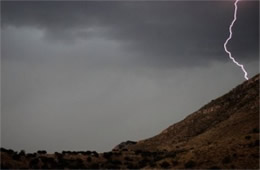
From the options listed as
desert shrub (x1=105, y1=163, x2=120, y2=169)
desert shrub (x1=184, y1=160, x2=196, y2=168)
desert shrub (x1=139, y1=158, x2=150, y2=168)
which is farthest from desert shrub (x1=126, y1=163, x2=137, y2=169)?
desert shrub (x1=184, y1=160, x2=196, y2=168)

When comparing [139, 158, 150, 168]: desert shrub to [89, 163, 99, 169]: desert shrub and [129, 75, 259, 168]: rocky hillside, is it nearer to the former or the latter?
[129, 75, 259, 168]: rocky hillside

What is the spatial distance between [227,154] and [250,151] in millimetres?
2715

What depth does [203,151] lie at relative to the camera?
162ft

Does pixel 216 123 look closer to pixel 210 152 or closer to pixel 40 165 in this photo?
pixel 210 152

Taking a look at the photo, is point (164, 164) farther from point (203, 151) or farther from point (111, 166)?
point (111, 166)

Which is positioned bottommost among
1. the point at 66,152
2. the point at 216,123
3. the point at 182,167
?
the point at 182,167

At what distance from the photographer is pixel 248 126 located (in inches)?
2363

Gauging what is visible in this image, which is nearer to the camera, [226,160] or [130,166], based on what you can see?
[226,160]

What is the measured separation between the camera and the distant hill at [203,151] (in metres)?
44.7

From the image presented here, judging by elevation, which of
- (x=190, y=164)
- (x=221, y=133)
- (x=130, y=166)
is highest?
(x=221, y=133)

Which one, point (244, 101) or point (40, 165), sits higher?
point (244, 101)

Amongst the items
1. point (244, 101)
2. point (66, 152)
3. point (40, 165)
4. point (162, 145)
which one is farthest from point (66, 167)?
point (244, 101)

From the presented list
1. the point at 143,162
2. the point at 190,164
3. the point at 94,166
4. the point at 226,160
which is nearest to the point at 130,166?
→ the point at 143,162

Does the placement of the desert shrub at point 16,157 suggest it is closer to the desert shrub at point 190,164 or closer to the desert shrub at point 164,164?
the desert shrub at point 164,164
